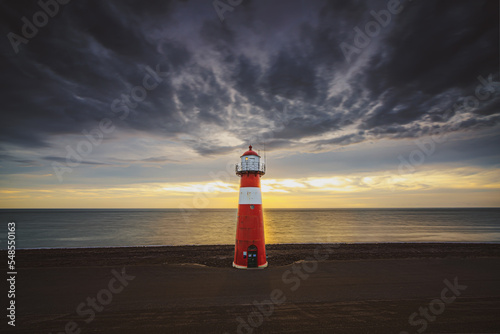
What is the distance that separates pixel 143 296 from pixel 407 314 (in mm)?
10383

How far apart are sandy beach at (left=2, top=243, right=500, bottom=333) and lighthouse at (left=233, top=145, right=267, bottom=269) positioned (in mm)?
996

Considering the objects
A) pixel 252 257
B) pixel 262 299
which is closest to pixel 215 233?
pixel 252 257

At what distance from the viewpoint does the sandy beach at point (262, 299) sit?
26.6ft

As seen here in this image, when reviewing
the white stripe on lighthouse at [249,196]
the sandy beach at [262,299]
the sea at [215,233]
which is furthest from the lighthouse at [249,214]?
the sea at [215,233]

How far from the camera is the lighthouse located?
1501 cm

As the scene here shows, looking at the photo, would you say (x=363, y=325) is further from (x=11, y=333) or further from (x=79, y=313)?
(x=11, y=333)

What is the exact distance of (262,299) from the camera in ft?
33.9

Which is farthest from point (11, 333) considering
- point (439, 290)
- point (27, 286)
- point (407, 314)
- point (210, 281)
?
point (439, 290)

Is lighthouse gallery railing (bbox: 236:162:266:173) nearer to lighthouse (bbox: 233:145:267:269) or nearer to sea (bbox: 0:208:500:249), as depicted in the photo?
lighthouse (bbox: 233:145:267:269)

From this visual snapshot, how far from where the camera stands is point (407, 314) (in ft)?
29.1

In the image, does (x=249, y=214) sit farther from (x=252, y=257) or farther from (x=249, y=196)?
(x=252, y=257)

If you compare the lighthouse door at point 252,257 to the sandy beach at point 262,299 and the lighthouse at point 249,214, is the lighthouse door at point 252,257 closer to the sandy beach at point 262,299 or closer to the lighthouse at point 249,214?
the lighthouse at point 249,214

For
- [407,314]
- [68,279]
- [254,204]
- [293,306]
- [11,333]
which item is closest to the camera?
[11,333]

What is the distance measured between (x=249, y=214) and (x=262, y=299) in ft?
17.7
